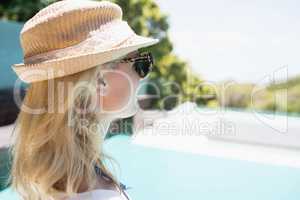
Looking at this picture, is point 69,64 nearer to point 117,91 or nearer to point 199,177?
point 117,91

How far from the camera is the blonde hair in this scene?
4.36 feet

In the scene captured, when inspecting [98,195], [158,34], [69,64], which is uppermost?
[158,34]

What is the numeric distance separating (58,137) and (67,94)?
171 millimetres

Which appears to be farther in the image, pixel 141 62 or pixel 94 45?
pixel 141 62

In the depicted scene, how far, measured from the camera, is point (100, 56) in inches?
52.1

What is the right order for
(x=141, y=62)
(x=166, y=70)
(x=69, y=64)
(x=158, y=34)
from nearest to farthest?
(x=69, y=64)
(x=141, y=62)
(x=158, y=34)
(x=166, y=70)

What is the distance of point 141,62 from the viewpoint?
65.6 inches

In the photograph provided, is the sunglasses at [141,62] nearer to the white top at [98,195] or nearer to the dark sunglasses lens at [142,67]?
the dark sunglasses lens at [142,67]

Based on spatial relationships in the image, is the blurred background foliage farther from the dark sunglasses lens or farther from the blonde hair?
the blonde hair

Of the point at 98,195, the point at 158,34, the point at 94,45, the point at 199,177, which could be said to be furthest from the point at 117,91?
the point at 158,34

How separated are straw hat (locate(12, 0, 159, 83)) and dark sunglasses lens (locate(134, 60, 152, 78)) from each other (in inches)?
8.5

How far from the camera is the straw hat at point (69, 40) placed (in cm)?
132

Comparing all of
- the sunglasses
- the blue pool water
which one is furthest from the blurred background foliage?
the sunglasses

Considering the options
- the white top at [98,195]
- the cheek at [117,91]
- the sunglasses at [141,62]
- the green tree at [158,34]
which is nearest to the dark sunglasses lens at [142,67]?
the sunglasses at [141,62]
